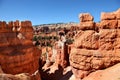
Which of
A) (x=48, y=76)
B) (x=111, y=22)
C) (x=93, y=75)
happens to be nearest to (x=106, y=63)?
(x=93, y=75)

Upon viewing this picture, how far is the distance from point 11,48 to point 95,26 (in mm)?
12181

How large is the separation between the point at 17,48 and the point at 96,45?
12.8m

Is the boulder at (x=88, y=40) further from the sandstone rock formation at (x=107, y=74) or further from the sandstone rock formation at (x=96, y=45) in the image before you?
the sandstone rock formation at (x=107, y=74)

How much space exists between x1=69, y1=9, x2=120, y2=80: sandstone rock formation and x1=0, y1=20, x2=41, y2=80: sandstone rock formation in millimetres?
9541

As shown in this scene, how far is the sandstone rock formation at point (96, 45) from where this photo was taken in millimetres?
20391

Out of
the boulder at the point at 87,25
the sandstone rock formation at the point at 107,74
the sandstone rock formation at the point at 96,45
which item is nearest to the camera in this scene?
the sandstone rock formation at the point at 107,74

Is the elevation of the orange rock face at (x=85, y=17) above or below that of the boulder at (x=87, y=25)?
above

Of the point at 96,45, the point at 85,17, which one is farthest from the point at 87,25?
the point at 96,45

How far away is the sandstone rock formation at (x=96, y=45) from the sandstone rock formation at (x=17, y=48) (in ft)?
31.3

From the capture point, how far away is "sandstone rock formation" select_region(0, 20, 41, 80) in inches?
1129

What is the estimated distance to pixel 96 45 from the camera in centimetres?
2117

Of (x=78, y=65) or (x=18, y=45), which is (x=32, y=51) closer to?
(x=18, y=45)

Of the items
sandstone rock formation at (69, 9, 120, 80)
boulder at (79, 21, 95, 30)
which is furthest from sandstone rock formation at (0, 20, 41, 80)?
boulder at (79, 21, 95, 30)

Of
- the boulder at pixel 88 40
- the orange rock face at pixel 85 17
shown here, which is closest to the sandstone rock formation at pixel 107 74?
the boulder at pixel 88 40
